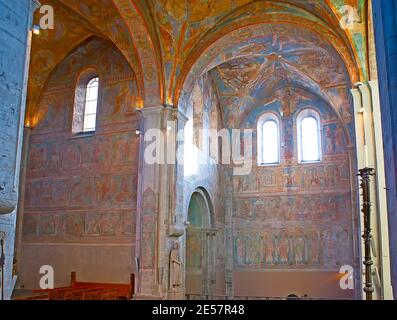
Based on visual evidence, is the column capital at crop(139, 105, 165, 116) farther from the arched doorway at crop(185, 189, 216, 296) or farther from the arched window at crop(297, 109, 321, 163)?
the arched window at crop(297, 109, 321, 163)

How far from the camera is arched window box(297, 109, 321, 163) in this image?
779 inches

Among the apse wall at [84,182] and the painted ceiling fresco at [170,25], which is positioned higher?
the painted ceiling fresco at [170,25]

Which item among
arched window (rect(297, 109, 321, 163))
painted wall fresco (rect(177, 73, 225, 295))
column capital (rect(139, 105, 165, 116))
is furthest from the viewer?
arched window (rect(297, 109, 321, 163))

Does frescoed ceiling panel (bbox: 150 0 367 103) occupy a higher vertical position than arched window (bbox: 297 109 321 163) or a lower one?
higher

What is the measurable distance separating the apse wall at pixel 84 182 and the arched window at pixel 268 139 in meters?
6.87

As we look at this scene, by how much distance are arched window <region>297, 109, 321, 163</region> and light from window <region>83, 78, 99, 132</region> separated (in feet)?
29.6

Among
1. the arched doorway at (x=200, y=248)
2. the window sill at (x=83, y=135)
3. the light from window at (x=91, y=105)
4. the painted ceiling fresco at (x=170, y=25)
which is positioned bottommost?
the arched doorway at (x=200, y=248)

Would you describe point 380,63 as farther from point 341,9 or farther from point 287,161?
point 287,161

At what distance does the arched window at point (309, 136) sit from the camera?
19.8 meters

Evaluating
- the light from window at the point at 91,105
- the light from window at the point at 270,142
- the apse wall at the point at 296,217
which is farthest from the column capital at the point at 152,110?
the light from window at the point at 270,142

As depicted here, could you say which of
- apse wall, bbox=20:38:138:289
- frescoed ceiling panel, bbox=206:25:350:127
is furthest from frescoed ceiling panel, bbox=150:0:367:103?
apse wall, bbox=20:38:138:289

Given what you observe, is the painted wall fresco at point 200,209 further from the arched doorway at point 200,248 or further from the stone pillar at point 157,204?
the stone pillar at point 157,204

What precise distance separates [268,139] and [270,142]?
181 millimetres

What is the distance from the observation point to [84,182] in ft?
54.7
